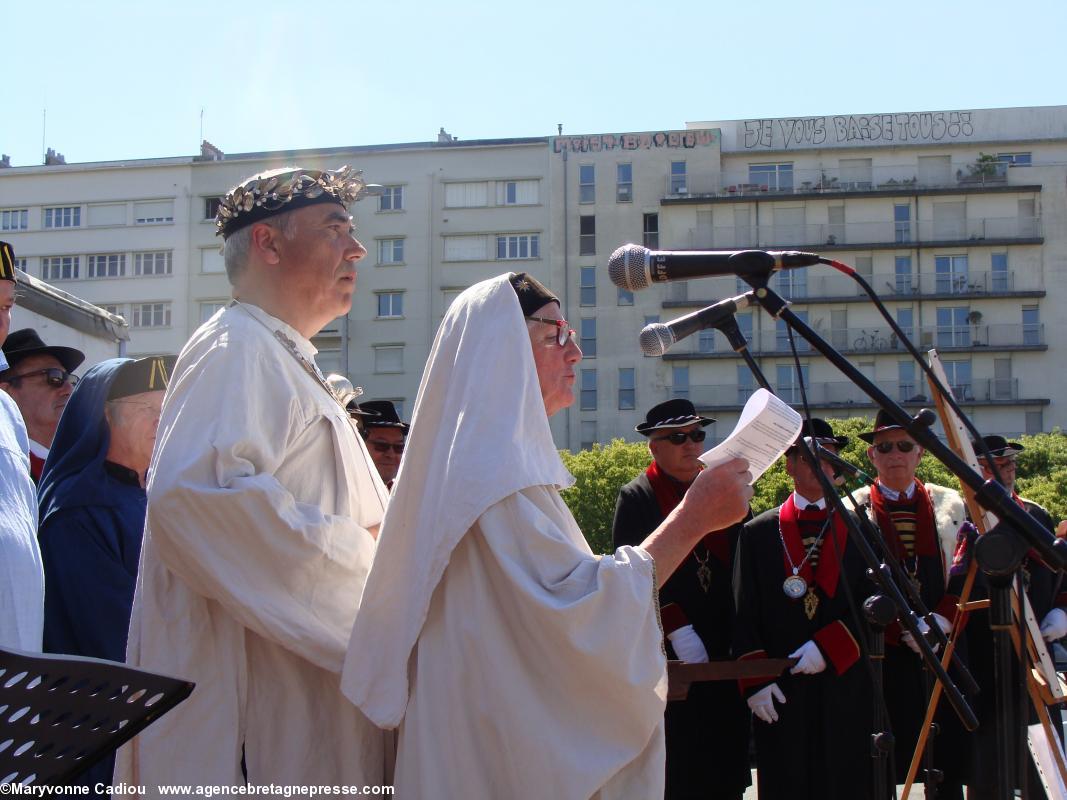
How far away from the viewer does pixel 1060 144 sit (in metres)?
53.6

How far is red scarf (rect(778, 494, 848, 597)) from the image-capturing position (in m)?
6.61

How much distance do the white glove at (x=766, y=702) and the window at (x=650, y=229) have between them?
47.8 metres

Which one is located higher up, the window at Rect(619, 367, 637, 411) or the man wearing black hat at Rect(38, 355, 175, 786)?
the window at Rect(619, 367, 637, 411)

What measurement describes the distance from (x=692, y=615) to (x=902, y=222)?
50.1m

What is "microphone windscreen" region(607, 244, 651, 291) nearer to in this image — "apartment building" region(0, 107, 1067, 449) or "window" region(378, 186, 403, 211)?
"apartment building" region(0, 107, 1067, 449)

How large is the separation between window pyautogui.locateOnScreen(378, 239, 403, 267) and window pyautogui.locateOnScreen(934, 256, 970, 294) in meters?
24.3

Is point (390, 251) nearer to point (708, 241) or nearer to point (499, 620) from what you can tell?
point (708, 241)

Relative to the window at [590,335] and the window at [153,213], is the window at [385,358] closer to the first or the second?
the window at [590,335]

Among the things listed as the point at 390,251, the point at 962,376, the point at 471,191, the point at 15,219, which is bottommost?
the point at 962,376

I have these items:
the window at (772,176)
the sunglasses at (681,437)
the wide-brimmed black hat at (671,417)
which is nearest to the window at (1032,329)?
the window at (772,176)

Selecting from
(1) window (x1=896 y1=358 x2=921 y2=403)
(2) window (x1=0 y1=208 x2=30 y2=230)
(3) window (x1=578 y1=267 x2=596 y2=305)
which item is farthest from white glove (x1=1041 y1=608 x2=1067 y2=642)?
(2) window (x1=0 y1=208 x2=30 y2=230)

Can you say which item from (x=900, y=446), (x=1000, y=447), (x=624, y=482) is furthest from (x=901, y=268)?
(x=900, y=446)

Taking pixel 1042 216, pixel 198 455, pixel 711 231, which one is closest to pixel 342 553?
pixel 198 455

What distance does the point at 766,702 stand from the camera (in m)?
6.29
